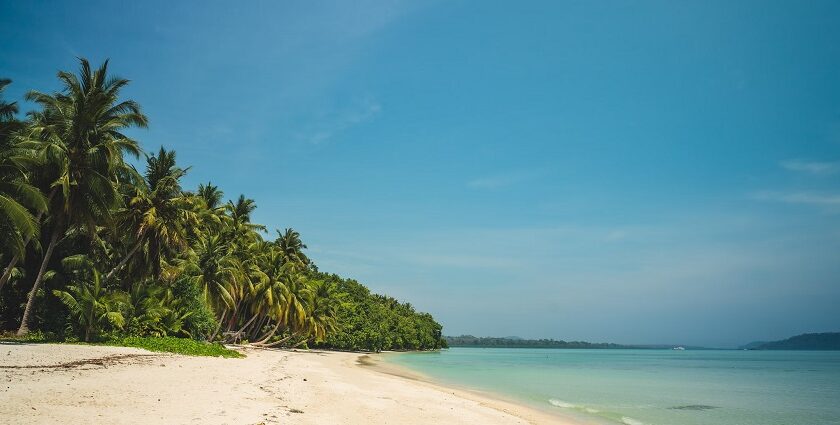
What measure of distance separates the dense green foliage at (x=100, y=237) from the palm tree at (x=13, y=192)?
47 mm

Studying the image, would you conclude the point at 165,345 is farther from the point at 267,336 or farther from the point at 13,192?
the point at 267,336

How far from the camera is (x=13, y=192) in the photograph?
67.2 feet

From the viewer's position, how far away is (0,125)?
18812 mm

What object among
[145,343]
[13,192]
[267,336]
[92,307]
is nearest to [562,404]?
[145,343]

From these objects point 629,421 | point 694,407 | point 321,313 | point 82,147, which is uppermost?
point 82,147

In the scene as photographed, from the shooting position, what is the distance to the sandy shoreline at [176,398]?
8570 mm

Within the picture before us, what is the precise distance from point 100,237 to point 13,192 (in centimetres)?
1144

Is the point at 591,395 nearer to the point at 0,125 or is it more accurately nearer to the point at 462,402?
the point at 462,402

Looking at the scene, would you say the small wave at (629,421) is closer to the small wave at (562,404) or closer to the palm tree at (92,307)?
the small wave at (562,404)

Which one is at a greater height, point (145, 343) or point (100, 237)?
point (100, 237)

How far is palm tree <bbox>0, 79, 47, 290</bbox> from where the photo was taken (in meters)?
18.6

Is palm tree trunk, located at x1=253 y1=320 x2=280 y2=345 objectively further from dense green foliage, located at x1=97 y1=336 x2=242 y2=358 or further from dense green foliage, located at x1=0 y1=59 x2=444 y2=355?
dense green foliage, located at x1=97 y1=336 x2=242 y2=358

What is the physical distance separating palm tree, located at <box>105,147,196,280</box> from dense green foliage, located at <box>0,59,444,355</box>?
0.07m

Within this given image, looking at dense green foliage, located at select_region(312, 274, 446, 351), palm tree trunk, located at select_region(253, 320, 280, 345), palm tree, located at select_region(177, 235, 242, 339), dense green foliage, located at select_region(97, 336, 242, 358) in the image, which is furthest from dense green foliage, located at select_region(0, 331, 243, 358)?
dense green foliage, located at select_region(312, 274, 446, 351)
